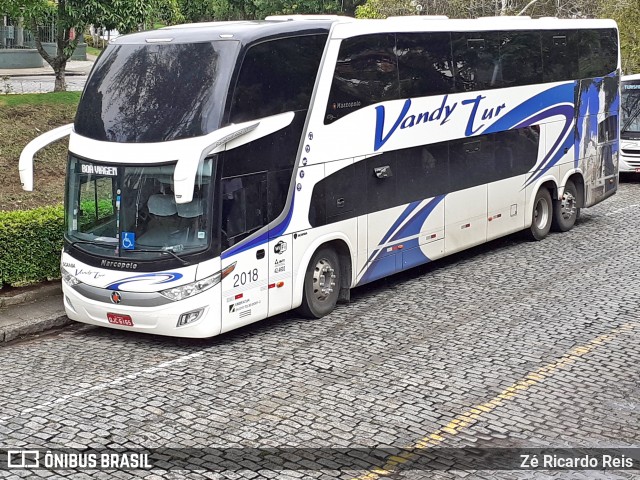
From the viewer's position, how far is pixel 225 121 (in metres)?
11.7

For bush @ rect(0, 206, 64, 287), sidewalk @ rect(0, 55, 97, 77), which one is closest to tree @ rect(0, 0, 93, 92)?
bush @ rect(0, 206, 64, 287)

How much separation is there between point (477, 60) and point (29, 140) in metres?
9.47

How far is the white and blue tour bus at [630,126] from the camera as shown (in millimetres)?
25766

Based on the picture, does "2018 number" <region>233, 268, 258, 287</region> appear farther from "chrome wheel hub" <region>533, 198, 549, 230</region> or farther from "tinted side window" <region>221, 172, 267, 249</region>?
"chrome wheel hub" <region>533, 198, 549, 230</region>

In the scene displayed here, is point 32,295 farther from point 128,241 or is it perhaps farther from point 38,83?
point 38,83

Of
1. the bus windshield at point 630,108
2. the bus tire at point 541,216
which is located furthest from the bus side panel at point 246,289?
the bus windshield at point 630,108

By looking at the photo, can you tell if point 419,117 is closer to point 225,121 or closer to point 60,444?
point 225,121

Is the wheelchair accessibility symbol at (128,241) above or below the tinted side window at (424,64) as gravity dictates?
below

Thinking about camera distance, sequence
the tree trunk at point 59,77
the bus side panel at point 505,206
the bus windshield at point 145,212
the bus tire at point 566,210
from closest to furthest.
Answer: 1. the bus windshield at point 145,212
2. the bus side panel at point 505,206
3. the bus tire at point 566,210
4. the tree trunk at point 59,77

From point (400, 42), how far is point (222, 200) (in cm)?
450

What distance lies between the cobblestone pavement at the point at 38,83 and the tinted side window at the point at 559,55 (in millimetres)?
17988

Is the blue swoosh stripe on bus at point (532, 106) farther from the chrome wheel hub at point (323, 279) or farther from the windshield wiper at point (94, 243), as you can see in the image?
the windshield wiper at point (94, 243)

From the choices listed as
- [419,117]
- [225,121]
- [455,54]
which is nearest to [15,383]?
[225,121]

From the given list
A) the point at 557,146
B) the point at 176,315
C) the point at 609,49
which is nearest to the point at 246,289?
the point at 176,315
